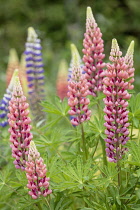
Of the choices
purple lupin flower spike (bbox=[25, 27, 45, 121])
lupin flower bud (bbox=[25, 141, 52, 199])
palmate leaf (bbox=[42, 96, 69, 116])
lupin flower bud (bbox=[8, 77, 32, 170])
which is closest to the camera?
lupin flower bud (bbox=[25, 141, 52, 199])

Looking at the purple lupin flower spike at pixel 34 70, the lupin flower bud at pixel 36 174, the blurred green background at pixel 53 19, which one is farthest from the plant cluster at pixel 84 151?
the blurred green background at pixel 53 19

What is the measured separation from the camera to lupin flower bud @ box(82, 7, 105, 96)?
3.29 meters

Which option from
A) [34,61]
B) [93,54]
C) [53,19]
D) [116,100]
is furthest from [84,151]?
[53,19]

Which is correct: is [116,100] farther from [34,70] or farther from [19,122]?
→ [34,70]

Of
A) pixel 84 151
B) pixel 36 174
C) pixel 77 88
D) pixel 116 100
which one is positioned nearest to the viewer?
pixel 36 174

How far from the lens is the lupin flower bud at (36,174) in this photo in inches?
101

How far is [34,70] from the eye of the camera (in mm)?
6031

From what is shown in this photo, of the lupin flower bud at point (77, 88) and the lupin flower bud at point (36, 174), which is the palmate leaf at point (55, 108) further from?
the lupin flower bud at point (36, 174)

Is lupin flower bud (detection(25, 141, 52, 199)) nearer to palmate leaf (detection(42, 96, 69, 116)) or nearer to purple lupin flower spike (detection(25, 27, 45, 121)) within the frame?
palmate leaf (detection(42, 96, 69, 116))

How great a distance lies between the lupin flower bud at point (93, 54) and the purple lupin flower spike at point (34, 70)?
2502 millimetres

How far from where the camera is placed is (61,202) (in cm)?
288

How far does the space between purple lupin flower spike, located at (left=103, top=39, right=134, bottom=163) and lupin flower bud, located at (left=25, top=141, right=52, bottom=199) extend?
20.5 inches

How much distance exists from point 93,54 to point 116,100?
0.69 meters

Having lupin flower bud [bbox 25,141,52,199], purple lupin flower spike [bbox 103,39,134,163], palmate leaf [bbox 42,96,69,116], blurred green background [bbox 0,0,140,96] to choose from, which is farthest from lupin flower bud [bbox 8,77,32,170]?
blurred green background [bbox 0,0,140,96]
